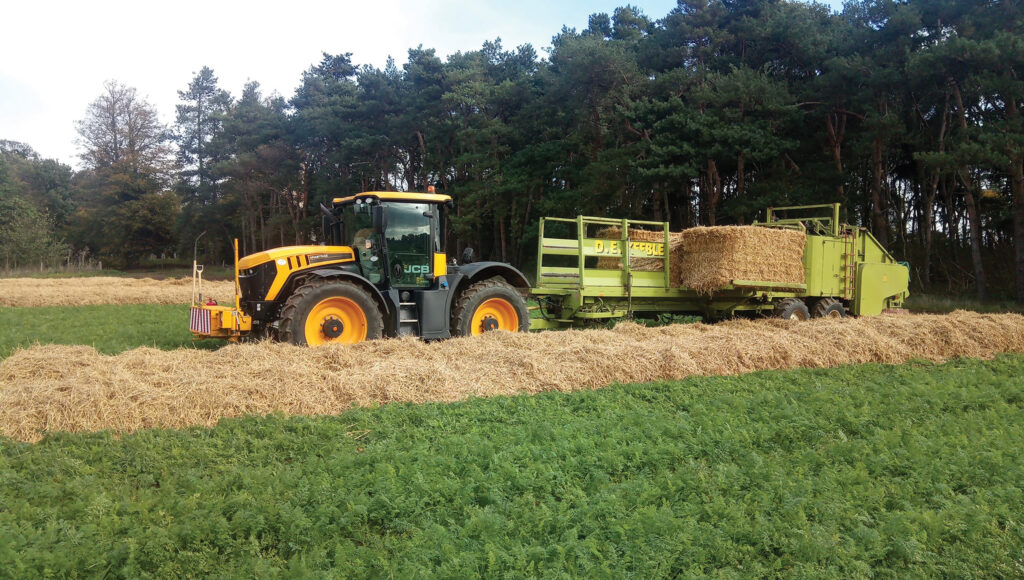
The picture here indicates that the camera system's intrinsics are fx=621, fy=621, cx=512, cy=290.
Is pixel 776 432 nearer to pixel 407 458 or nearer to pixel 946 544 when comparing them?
pixel 946 544

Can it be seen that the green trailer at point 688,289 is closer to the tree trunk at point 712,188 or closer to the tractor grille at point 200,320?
the tractor grille at point 200,320

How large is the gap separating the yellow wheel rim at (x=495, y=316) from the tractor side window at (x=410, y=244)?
38.2 inches

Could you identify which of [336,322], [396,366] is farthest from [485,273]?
[396,366]

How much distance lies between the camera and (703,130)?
76.8ft

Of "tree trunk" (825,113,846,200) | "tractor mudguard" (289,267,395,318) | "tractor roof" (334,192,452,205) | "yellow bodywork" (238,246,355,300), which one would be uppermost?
"tree trunk" (825,113,846,200)

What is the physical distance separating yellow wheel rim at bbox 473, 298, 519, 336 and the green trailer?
26.9 inches

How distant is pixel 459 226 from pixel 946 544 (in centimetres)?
3125

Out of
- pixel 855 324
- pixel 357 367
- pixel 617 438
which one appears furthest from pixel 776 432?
pixel 855 324

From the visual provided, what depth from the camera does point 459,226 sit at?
33844mm

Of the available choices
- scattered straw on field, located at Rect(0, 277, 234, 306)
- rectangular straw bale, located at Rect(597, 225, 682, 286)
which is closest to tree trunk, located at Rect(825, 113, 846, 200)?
rectangular straw bale, located at Rect(597, 225, 682, 286)

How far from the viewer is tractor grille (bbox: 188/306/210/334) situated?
814cm

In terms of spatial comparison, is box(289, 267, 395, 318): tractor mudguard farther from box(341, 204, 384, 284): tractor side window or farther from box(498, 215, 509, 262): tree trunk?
box(498, 215, 509, 262): tree trunk

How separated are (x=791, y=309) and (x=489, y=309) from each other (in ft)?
19.4

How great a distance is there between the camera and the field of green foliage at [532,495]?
319 centimetres
